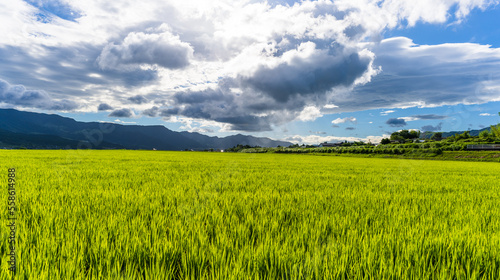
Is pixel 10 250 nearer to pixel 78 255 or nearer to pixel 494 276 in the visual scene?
pixel 78 255

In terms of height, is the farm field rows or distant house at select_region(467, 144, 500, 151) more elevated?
distant house at select_region(467, 144, 500, 151)

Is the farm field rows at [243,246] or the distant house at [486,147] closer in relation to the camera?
the farm field rows at [243,246]

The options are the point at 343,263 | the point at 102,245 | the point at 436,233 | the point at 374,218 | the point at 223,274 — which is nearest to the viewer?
the point at 223,274

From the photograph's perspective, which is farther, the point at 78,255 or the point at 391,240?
the point at 391,240

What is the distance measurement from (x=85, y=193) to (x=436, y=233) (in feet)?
21.9

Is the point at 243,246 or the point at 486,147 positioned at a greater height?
the point at 486,147

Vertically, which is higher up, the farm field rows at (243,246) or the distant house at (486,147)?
the distant house at (486,147)

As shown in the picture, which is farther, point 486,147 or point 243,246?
point 486,147

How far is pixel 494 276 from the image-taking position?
2289 mm

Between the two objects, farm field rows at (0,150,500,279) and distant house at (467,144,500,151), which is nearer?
farm field rows at (0,150,500,279)

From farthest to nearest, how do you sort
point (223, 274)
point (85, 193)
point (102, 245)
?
point (85, 193) → point (102, 245) → point (223, 274)

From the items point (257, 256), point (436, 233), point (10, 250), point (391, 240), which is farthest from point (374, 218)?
point (10, 250)

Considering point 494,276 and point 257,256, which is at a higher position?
point 257,256

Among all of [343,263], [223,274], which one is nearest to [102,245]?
[223,274]
